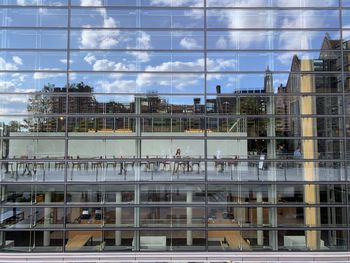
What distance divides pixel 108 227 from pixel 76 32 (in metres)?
10.8

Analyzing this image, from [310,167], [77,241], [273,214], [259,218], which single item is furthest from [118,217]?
[310,167]

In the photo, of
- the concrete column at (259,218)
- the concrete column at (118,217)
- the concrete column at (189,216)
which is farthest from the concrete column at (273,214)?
the concrete column at (118,217)

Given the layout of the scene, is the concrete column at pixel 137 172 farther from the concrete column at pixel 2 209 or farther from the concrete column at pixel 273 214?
the concrete column at pixel 273 214

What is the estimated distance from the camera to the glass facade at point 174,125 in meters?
19.4

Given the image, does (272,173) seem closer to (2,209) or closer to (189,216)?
(189,216)

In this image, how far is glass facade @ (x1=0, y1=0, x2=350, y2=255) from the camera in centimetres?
1938

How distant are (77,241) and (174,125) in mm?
8117

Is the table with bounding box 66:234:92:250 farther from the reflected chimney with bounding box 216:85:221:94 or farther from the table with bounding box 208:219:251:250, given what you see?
the reflected chimney with bounding box 216:85:221:94

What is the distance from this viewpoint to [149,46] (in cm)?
2002

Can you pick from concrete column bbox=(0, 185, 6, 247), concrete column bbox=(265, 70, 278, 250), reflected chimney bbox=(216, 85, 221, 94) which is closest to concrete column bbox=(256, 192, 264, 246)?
concrete column bbox=(265, 70, 278, 250)

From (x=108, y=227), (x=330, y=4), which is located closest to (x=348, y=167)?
(x=330, y=4)

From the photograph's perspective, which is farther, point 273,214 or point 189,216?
point 273,214

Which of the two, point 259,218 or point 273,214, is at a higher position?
point 273,214

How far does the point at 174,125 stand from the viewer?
64.6 feet
